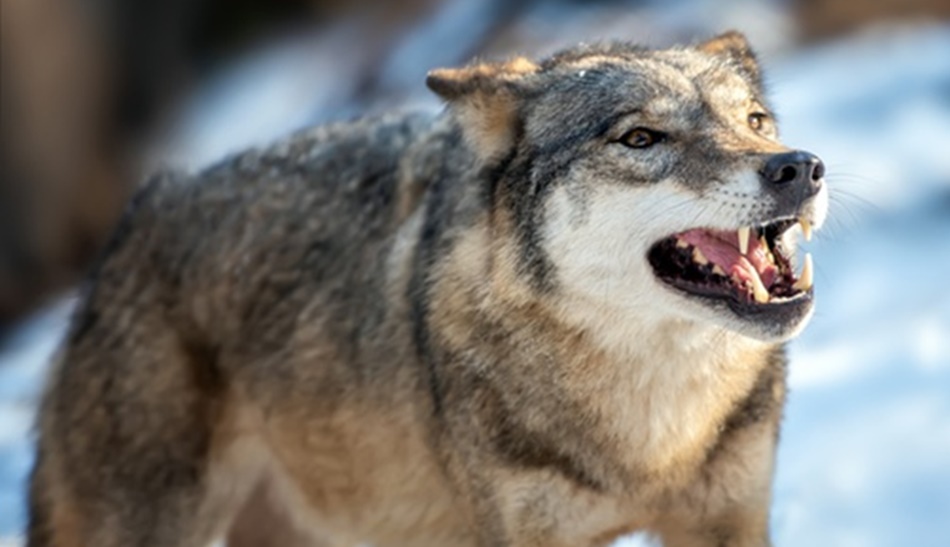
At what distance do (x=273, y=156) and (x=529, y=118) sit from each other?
148 cm

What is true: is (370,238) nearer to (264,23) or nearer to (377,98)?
(377,98)

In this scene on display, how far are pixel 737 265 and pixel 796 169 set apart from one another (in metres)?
0.38

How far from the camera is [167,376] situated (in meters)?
6.38

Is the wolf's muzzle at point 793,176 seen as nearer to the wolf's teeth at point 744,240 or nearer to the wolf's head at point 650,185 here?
the wolf's head at point 650,185

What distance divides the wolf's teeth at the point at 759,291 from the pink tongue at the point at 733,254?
0.03 metres

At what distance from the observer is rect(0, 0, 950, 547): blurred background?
8.00 m

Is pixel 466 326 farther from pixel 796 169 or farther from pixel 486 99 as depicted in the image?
pixel 796 169

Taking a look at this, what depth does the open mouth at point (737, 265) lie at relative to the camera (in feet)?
16.1

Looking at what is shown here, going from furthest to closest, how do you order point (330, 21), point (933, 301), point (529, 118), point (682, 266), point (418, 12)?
point (330, 21)
point (418, 12)
point (933, 301)
point (529, 118)
point (682, 266)

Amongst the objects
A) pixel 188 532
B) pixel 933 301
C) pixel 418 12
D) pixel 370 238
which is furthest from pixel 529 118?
pixel 418 12

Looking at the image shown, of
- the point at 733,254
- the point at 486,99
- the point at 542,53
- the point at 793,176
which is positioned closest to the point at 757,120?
the point at 733,254

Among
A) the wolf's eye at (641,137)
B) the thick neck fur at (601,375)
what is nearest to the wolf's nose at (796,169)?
the wolf's eye at (641,137)

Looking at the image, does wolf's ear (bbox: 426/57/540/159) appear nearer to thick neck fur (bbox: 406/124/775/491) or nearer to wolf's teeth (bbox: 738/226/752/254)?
thick neck fur (bbox: 406/124/775/491)

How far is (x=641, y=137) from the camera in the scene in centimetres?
517
